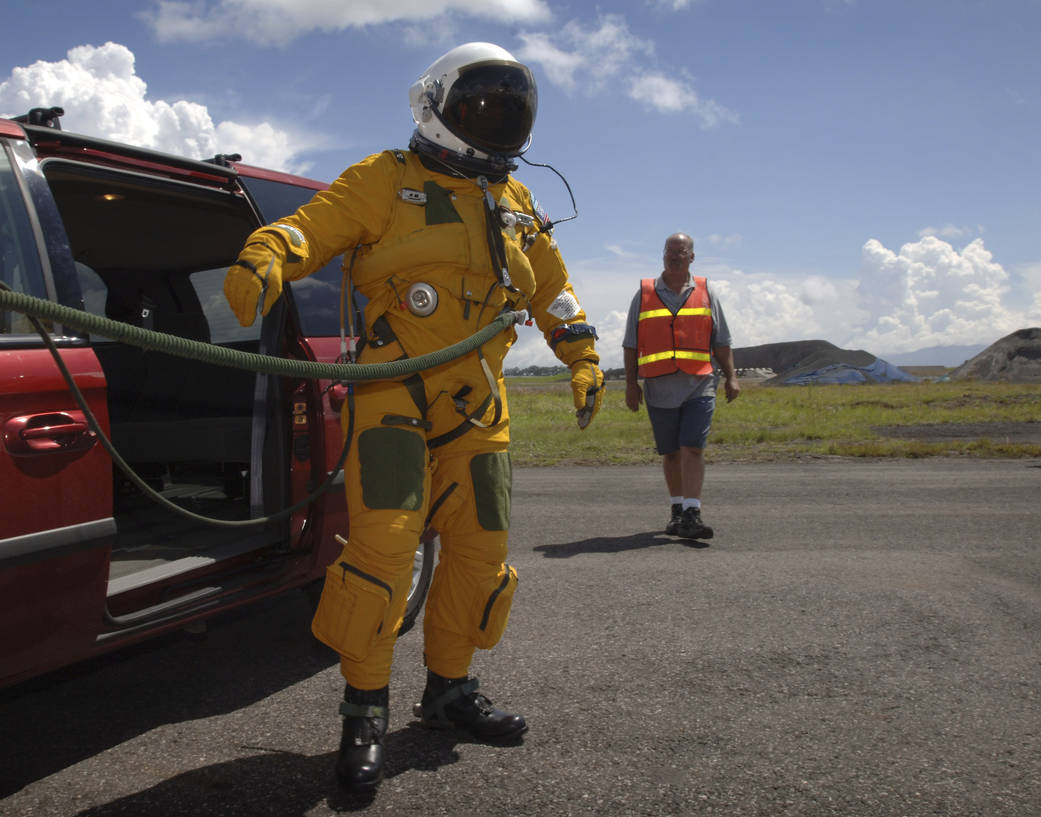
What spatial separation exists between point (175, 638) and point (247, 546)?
868 mm

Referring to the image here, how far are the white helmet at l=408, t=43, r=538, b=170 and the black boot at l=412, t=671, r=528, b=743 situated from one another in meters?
1.74

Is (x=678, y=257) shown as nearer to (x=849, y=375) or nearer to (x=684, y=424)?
(x=684, y=424)

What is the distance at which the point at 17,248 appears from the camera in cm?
246

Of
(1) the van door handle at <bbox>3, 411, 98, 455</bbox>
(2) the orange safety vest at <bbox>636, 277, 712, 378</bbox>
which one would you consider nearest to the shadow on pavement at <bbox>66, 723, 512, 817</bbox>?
(1) the van door handle at <bbox>3, 411, 98, 455</bbox>

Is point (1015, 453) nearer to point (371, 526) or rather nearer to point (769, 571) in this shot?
point (769, 571)

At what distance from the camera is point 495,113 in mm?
2867

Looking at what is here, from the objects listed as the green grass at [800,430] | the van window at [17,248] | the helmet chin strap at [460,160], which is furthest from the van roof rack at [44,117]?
the green grass at [800,430]

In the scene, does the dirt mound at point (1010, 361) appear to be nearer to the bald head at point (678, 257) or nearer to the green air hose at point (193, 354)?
the bald head at point (678, 257)

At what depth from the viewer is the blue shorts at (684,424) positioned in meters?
5.72

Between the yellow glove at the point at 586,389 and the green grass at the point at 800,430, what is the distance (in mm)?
7221

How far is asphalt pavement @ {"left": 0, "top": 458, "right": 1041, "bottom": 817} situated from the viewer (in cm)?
235

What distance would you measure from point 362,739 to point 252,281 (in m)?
1.35

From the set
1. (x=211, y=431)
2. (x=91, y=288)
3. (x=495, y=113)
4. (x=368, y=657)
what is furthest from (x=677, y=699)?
(x=91, y=288)

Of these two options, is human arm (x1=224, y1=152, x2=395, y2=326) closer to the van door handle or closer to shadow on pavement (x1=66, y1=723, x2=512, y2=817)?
the van door handle
